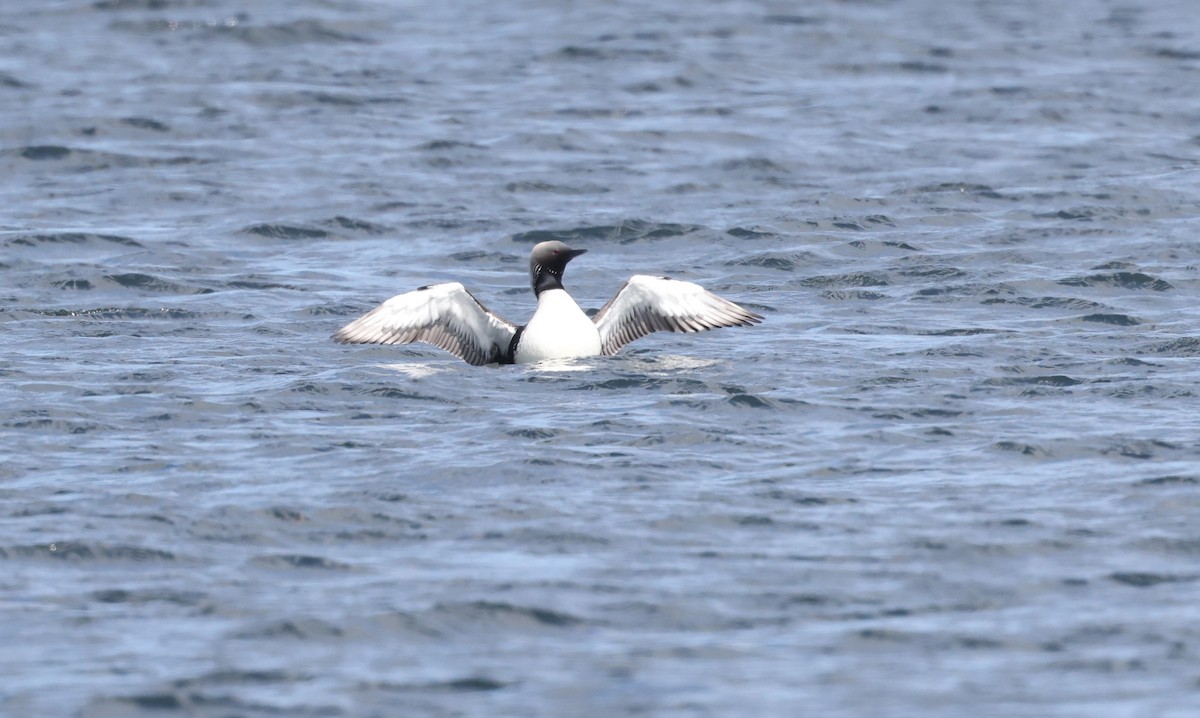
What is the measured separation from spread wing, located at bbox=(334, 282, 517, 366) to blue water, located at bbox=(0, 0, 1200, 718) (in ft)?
0.62

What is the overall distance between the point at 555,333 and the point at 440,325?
1.04 meters

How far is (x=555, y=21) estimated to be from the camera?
31891 mm

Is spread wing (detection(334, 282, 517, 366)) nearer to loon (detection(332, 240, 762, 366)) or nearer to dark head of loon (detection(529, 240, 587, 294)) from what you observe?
loon (detection(332, 240, 762, 366))

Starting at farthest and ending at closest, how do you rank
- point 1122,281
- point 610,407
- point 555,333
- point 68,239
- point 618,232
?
point 618,232
point 68,239
point 1122,281
point 555,333
point 610,407

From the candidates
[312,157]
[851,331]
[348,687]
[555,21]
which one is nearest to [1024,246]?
[851,331]

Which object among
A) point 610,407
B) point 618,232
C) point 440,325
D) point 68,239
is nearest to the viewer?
point 610,407

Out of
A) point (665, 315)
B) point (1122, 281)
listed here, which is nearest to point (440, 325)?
point (665, 315)

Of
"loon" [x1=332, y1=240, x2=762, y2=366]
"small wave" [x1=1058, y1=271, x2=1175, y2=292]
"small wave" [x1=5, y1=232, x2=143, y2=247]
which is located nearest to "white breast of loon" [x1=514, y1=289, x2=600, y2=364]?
"loon" [x1=332, y1=240, x2=762, y2=366]

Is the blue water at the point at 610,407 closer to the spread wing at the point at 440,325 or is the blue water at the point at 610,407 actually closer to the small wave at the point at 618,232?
the small wave at the point at 618,232

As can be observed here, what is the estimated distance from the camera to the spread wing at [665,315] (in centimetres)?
1408

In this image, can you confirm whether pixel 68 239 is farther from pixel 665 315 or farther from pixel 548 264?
pixel 665 315

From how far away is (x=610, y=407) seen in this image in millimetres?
12344

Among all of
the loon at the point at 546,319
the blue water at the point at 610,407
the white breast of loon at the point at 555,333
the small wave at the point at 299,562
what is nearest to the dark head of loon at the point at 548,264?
the loon at the point at 546,319

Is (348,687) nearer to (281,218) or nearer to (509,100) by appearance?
(281,218)
